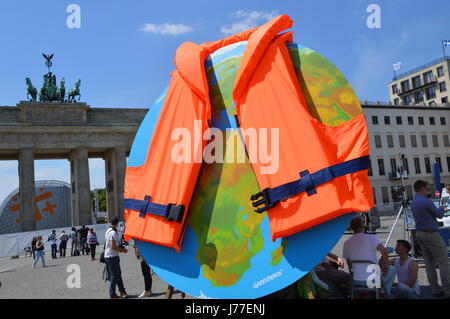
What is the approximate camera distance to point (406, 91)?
75688 mm

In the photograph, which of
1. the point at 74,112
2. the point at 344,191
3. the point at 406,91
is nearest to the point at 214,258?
the point at 344,191

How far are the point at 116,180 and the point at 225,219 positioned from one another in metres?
46.6

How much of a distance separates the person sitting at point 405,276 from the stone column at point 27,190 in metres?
46.0

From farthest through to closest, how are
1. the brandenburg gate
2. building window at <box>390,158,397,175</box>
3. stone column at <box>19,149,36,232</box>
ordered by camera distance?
building window at <box>390,158,397,175</box> < the brandenburg gate < stone column at <box>19,149,36,232</box>

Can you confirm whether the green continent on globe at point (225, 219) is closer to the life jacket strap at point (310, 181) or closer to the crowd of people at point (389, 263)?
the life jacket strap at point (310, 181)

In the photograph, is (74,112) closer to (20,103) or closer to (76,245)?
(20,103)

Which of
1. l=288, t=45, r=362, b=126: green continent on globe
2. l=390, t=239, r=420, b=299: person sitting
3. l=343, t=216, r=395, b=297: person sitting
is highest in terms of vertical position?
l=288, t=45, r=362, b=126: green continent on globe

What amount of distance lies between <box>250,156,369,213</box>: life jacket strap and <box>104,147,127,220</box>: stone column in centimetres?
4557

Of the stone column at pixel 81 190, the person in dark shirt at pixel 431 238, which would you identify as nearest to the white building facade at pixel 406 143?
the stone column at pixel 81 190

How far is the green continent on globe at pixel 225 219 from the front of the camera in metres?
4.44

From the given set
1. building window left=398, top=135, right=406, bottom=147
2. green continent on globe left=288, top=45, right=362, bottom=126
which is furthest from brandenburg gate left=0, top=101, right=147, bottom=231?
green continent on globe left=288, top=45, right=362, bottom=126

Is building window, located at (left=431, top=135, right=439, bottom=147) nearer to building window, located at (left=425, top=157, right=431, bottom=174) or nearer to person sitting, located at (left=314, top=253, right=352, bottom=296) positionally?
building window, located at (left=425, top=157, right=431, bottom=174)

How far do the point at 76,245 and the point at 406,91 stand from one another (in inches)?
2689

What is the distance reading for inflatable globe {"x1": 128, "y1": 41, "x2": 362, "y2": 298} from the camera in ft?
13.7
